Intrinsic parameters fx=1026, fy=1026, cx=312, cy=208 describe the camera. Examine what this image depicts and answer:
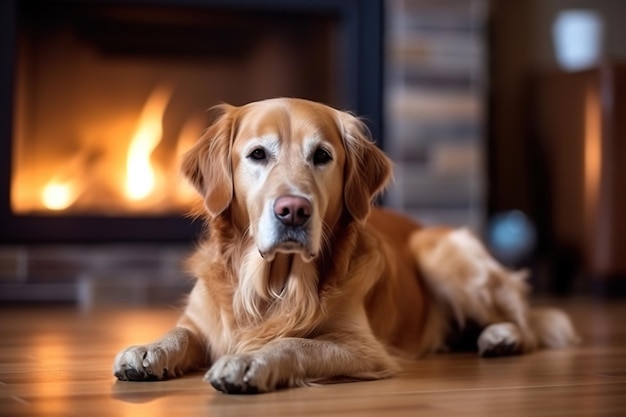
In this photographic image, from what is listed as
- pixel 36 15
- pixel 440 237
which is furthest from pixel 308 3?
pixel 440 237

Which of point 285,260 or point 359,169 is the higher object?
point 359,169

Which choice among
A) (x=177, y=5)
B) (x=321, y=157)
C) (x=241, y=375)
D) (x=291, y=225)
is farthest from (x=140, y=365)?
(x=177, y=5)

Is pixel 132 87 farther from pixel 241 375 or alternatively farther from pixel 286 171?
pixel 241 375

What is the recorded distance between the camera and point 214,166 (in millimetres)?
2018

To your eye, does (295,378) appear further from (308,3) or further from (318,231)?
(308,3)

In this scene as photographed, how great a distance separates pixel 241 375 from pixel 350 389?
220mm

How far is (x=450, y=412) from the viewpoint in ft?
5.11

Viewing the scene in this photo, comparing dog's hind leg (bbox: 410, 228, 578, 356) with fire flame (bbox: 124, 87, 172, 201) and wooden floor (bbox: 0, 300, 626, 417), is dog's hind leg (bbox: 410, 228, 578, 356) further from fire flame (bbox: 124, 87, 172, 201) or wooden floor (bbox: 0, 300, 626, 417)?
fire flame (bbox: 124, 87, 172, 201)

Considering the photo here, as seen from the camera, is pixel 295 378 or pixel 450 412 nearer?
pixel 450 412

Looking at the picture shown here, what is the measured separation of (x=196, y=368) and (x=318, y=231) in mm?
418

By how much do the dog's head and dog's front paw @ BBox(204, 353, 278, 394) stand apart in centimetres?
21

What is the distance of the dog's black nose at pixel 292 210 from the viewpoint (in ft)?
5.81

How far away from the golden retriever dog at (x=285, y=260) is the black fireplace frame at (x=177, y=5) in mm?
1613

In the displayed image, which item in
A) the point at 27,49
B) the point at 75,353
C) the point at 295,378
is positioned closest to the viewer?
the point at 295,378
